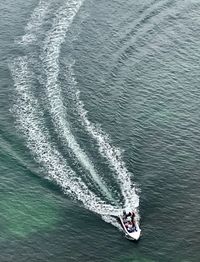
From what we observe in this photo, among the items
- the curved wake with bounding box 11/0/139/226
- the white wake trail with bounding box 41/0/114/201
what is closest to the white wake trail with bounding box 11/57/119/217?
the curved wake with bounding box 11/0/139/226

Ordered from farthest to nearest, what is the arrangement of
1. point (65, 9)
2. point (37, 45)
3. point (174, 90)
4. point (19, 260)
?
point (65, 9) < point (37, 45) < point (174, 90) < point (19, 260)

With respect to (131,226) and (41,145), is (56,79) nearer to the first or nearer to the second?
(41,145)

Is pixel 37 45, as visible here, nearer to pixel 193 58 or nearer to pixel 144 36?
pixel 144 36

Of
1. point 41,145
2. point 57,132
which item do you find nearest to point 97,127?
point 57,132

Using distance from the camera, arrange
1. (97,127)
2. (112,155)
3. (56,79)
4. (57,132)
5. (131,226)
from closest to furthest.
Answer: (131,226)
(112,155)
(57,132)
(97,127)
(56,79)

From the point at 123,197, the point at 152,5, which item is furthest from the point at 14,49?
the point at 123,197

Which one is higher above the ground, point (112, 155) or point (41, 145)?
point (41, 145)

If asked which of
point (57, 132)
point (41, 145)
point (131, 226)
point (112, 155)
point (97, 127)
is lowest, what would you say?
point (112, 155)

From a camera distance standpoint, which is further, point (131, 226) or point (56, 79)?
point (56, 79)
